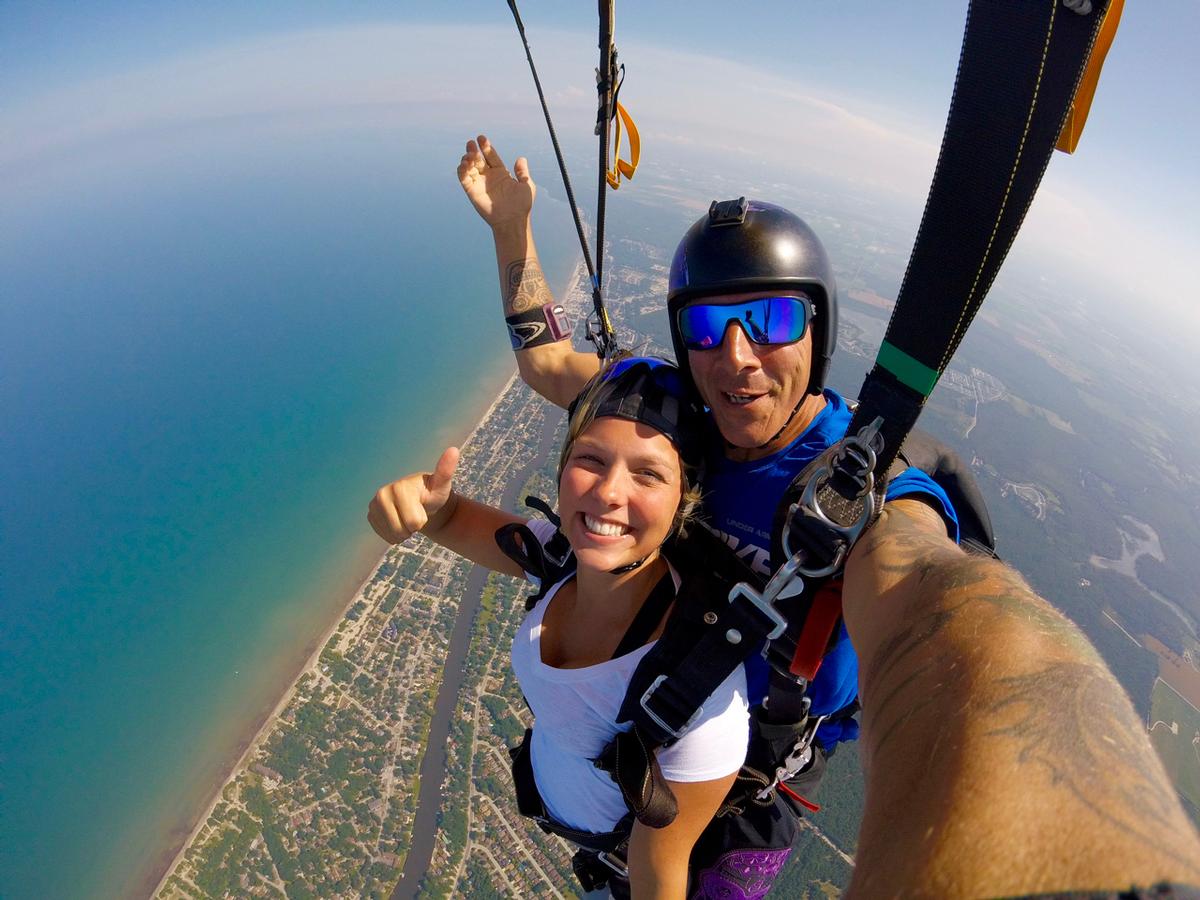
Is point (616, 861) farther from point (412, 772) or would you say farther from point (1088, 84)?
point (412, 772)

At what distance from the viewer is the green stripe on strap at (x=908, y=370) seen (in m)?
1.22

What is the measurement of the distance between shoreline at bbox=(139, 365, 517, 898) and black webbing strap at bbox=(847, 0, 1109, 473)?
18636mm

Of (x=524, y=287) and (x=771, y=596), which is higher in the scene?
(x=524, y=287)

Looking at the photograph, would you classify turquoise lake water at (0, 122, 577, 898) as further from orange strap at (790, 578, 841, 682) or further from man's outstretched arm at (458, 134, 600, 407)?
orange strap at (790, 578, 841, 682)

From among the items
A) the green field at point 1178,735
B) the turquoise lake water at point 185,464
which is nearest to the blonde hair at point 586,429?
the turquoise lake water at point 185,464

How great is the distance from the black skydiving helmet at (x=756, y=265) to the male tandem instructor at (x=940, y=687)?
0.01m

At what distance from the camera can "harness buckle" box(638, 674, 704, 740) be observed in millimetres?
1319

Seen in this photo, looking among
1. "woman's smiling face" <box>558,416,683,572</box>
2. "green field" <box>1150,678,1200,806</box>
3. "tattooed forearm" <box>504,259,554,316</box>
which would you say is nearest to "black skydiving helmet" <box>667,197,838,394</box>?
"woman's smiling face" <box>558,416,683,572</box>

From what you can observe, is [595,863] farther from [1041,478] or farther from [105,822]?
[1041,478]

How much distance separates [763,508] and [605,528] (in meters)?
0.53

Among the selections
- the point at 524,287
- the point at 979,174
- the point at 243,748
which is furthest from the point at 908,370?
the point at 243,748

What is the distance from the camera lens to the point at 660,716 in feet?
4.35

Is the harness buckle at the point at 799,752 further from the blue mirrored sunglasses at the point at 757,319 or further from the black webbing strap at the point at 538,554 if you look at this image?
the blue mirrored sunglasses at the point at 757,319

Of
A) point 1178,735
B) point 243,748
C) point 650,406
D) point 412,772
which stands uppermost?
point 650,406
